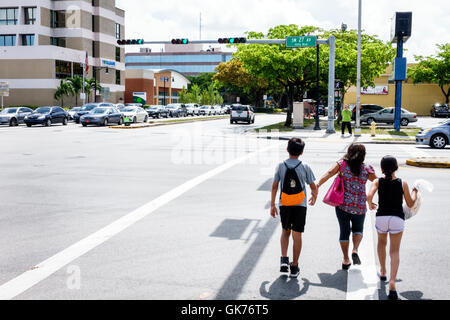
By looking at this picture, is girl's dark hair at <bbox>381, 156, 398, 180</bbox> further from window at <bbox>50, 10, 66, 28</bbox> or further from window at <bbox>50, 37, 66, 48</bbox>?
window at <bbox>50, 37, 66, 48</bbox>

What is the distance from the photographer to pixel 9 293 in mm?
4848

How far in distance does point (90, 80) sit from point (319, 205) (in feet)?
209

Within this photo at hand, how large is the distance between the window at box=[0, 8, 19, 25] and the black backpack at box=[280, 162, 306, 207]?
236ft

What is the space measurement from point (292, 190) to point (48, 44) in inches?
2823

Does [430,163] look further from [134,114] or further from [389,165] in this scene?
[134,114]

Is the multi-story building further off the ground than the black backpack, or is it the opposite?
the multi-story building

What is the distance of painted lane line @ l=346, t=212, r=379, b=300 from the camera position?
16.1 feet

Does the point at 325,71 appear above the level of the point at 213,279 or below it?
above

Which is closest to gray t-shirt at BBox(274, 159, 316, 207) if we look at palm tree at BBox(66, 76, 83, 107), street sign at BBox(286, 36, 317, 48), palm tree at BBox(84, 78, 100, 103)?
street sign at BBox(286, 36, 317, 48)

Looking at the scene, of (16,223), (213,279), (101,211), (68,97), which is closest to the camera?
(213,279)

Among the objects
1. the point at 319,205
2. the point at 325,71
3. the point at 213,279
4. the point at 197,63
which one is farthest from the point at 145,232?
the point at 197,63

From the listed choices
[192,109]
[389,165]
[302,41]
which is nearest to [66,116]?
[302,41]
